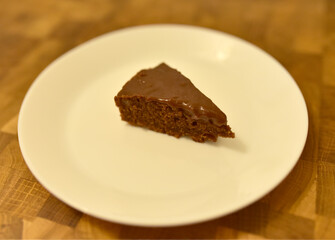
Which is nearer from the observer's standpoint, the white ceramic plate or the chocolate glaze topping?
the white ceramic plate

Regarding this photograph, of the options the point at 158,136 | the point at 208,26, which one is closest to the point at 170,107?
the point at 158,136

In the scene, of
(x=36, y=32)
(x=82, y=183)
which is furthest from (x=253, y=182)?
(x=36, y=32)

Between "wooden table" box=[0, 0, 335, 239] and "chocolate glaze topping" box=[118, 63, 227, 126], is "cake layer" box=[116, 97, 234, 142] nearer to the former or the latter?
"chocolate glaze topping" box=[118, 63, 227, 126]

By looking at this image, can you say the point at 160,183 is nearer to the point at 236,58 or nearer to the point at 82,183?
the point at 82,183

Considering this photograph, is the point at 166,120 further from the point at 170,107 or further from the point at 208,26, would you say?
the point at 208,26

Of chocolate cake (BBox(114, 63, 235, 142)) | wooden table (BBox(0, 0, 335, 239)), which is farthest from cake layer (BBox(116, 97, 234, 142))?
wooden table (BBox(0, 0, 335, 239))

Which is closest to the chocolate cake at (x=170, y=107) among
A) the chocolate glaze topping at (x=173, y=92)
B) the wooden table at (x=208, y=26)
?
the chocolate glaze topping at (x=173, y=92)
